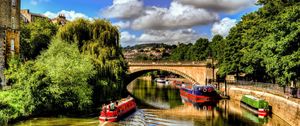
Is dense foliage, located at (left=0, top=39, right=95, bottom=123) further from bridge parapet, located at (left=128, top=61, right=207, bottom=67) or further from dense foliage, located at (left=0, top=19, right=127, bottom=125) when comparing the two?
bridge parapet, located at (left=128, top=61, right=207, bottom=67)

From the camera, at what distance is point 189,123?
30.8m

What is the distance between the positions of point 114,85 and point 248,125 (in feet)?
45.9

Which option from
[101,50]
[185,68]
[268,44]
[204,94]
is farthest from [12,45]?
[185,68]

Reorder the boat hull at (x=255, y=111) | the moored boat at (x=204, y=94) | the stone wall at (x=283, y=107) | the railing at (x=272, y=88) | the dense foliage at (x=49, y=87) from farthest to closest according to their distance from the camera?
the moored boat at (x=204, y=94) → the boat hull at (x=255, y=111) → the railing at (x=272, y=88) → the dense foliage at (x=49, y=87) → the stone wall at (x=283, y=107)

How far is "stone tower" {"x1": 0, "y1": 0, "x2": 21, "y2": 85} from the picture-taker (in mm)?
36750

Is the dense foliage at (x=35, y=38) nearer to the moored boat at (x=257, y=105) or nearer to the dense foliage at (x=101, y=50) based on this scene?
the dense foliage at (x=101, y=50)

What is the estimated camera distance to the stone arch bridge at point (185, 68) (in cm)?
5972

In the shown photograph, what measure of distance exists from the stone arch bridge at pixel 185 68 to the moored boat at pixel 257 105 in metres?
18.2

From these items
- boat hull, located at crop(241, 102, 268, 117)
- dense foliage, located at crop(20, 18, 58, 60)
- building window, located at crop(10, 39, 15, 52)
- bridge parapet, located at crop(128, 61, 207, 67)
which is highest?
dense foliage, located at crop(20, 18, 58, 60)

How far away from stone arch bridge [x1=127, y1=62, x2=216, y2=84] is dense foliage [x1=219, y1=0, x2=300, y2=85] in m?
2.90

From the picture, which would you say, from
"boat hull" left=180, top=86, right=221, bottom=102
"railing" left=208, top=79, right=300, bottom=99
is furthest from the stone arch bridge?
"boat hull" left=180, top=86, right=221, bottom=102

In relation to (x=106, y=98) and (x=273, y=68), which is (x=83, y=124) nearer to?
(x=106, y=98)

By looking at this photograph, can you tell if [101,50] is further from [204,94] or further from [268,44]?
[204,94]

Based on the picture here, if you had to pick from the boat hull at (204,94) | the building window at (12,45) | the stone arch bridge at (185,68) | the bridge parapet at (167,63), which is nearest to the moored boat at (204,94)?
the boat hull at (204,94)
